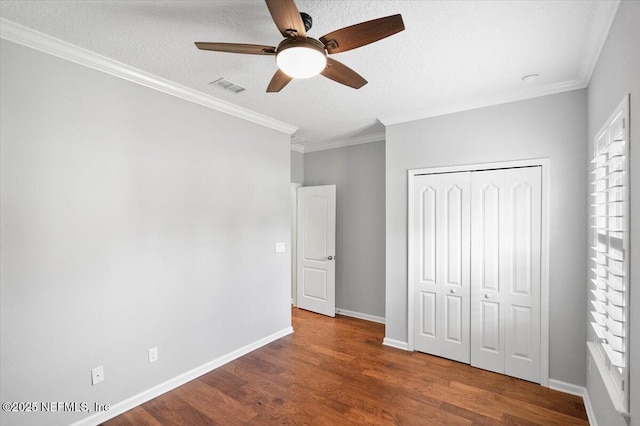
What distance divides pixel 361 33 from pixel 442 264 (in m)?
2.58

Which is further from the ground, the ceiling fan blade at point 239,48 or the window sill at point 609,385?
the ceiling fan blade at point 239,48

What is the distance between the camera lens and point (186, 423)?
2.29m

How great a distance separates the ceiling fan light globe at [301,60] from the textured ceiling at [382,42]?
0.37m

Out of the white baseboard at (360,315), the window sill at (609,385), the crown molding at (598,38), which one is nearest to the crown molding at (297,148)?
the white baseboard at (360,315)

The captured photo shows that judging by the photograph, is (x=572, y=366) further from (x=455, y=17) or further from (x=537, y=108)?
(x=455, y=17)

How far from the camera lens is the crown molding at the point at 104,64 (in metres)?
1.93

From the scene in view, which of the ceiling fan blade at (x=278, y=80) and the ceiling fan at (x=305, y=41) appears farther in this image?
the ceiling fan blade at (x=278, y=80)

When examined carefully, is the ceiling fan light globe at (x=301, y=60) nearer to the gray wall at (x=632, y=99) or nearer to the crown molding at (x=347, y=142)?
the gray wall at (x=632, y=99)

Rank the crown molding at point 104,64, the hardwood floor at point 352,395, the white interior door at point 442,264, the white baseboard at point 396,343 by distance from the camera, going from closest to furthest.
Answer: the crown molding at point 104,64
the hardwood floor at point 352,395
the white interior door at point 442,264
the white baseboard at point 396,343

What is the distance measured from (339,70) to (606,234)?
196 centimetres

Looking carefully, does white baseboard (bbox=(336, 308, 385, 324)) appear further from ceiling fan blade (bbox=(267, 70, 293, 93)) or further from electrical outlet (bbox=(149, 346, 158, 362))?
ceiling fan blade (bbox=(267, 70, 293, 93))

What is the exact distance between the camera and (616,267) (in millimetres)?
1676

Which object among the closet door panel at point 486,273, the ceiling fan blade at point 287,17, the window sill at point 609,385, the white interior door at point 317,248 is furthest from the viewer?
the white interior door at point 317,248

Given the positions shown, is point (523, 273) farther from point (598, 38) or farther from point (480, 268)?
point (598, 38)
